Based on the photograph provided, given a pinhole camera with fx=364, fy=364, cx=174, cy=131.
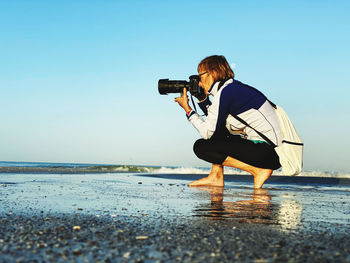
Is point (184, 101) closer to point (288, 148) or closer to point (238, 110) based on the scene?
point (238, 110)

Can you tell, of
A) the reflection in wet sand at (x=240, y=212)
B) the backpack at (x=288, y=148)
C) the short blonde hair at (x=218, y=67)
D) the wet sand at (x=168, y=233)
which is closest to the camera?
the wet sand at (x=168, y=233)

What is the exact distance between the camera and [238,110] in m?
4.12

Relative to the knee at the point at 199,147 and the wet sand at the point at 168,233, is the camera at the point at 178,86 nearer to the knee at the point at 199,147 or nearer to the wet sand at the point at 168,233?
the knee at the point at 199,147

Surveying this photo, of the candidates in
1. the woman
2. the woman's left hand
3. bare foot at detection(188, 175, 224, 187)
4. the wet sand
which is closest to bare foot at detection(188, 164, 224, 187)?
bare foot at detection(188, 175, 224, 187)

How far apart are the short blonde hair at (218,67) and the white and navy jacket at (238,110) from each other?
0.17 m

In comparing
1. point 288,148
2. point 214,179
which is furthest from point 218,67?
point 214,179

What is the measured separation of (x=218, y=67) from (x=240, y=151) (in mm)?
1055

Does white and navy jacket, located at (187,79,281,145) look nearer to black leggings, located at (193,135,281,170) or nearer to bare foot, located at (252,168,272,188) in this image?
black leggings, located at (193,135,281,170)

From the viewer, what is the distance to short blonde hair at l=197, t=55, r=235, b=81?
442 cm

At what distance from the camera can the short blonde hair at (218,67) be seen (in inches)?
174

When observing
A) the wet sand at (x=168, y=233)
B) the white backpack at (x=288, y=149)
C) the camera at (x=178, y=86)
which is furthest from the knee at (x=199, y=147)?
the wet sand at (x=168, y=233)

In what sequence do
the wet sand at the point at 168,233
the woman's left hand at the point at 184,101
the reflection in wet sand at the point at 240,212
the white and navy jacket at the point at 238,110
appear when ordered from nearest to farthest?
the wet sand at the point at 168,233 < the reflection in wet sand at the point at 240,212 < the white and navy jacket at the point at 238,110 < the woman's left hand at the point at 184,101

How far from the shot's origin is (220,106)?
4.02 m

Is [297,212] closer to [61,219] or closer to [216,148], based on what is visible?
[61,219]
